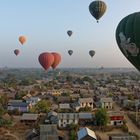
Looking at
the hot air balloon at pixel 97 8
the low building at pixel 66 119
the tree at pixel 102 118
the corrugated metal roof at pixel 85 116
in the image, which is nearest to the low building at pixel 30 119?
the low building at pixel 66 119

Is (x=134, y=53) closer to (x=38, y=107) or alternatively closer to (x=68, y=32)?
(x=38, y=107)

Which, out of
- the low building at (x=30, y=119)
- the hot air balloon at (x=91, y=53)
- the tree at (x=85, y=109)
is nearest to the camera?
the low building at (x=30, y=119)

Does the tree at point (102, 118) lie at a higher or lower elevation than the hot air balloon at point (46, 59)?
lower

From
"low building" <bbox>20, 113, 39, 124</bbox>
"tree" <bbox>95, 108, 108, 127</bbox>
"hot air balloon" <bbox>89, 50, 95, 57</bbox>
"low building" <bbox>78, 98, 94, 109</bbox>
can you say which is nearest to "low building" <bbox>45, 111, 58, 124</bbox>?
"low building" <bbox>20, 113, 39, 124</bbox>

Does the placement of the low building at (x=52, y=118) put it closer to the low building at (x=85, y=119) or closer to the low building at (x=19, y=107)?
the low building at (x=85, y=119)

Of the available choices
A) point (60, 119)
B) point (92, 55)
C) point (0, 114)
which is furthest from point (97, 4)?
point (92, 55)

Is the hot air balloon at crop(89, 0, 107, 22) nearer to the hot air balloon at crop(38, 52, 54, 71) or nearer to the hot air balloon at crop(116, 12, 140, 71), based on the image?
the hot air balloon at crop(38, 52, 54, 71)

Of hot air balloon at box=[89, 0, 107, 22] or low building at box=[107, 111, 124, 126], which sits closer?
hot air balloon at box=[89, 0, 107, 22]
